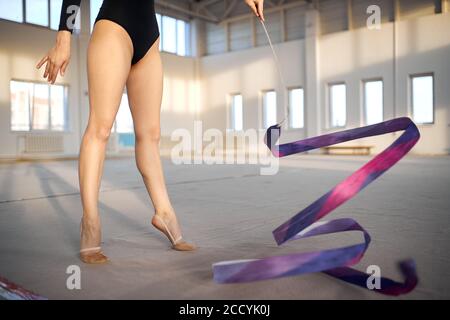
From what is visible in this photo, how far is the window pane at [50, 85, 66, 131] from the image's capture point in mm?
12406

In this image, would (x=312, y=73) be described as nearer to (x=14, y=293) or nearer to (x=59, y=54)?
(x=59, y=54)

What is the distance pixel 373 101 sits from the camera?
12.2 meters

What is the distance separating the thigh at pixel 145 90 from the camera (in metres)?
1.52

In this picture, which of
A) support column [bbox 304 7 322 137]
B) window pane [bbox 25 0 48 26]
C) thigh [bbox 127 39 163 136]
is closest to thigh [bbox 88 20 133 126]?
thigh [bbox 127 39 163 136]

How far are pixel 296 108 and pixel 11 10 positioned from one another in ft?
29.1

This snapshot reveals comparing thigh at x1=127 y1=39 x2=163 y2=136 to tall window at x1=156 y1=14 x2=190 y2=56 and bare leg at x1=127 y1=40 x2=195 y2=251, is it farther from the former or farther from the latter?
tall window at x1=156 y1=14 x2=190 y2=56

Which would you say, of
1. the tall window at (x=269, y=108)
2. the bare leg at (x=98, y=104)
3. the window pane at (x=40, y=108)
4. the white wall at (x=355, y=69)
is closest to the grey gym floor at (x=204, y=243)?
the bare leg at (x=98, y=104)

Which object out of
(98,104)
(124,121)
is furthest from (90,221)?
(124,121)

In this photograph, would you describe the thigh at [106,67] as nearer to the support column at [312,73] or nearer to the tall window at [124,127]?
the support column at [312,73]

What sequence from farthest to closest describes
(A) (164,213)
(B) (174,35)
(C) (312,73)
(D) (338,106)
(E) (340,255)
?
(B) (174,35) < (C) (312,73) < (D) (338,106) < (A) (164,213) < (E) (340,255)

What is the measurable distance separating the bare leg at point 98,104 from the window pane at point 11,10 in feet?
39.1

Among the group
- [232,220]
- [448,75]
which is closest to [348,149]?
[448,75]

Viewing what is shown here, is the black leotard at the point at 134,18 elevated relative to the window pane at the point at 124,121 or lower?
lower

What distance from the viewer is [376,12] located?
12.1 metres
